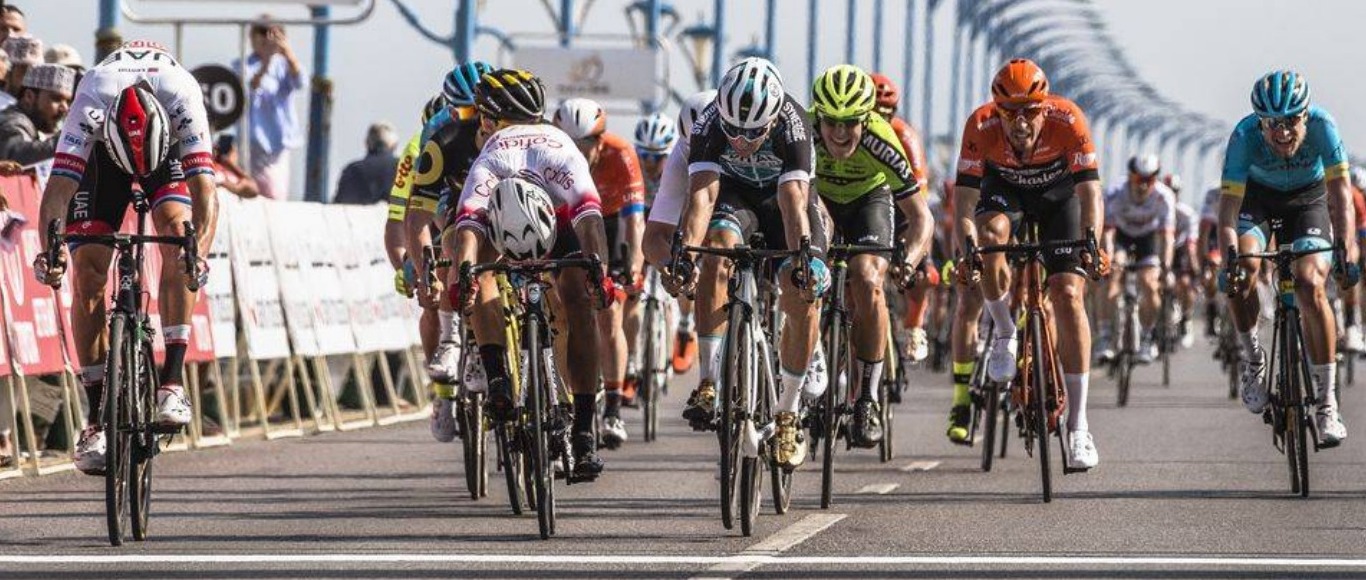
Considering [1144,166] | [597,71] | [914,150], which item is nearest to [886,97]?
[914,150]

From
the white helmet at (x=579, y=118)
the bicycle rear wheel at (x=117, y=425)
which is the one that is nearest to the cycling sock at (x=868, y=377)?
the white helmet at (x=579, y=118)

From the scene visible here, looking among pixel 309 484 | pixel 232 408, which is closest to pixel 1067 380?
pixel 309 484

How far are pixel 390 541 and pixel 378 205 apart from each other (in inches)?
395

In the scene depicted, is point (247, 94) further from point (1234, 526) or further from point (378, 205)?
point (1234, 526)

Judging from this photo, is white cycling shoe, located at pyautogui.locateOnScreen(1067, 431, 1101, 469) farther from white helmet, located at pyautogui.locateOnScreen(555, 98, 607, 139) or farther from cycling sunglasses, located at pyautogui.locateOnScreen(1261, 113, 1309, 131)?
white helmet, located at pyautogui.locateOnScreen(555, 98, 607, 139)

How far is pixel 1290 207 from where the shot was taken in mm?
13828

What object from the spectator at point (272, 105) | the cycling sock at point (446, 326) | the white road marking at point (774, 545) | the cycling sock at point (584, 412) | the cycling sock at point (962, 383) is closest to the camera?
the white road marking at point (774, 545)

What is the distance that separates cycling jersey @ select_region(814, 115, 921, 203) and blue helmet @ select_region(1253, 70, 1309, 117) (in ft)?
5.19

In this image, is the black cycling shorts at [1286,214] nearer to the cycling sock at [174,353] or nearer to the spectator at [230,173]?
the cycling sock at [174,353]

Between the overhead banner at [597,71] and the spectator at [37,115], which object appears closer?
the spectator at [37,115]

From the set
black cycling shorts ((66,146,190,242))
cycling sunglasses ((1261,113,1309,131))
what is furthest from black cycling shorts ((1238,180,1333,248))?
black cycling shorts ((66,146,190,242))

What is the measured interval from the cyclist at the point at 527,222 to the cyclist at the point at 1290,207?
3296mm

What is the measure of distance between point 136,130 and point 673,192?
240 centimetres

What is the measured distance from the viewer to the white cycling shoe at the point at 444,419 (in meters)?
13.0
